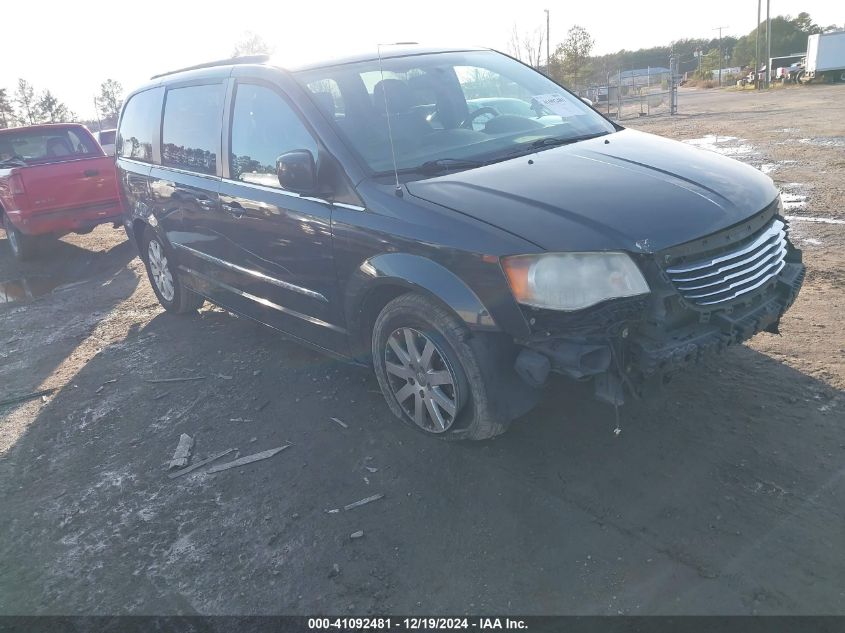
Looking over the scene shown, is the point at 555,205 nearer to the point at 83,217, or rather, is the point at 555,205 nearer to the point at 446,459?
the point at 446,459

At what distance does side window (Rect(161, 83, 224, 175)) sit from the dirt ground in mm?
1559

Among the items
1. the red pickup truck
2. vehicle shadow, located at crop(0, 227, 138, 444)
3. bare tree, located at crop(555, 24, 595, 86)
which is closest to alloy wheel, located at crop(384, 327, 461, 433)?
vehicle shadow, located at crop(0, 227, 138, 444)

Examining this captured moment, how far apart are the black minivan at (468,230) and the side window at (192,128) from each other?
0.03 meters

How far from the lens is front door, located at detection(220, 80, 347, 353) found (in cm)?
377

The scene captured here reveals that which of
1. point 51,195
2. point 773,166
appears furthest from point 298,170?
point 773,166

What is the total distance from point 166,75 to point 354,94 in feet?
8.83

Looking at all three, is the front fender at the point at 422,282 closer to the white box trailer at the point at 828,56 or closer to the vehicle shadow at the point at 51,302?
the vehicle shadow at the point at 51,302

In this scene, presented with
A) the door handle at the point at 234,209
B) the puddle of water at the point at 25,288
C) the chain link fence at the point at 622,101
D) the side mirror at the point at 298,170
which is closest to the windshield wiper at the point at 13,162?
the puddle of water at the point at 25,288

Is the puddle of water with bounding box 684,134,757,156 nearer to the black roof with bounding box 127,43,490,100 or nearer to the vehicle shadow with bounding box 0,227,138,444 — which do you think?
the black roof with bounding box 127,43,490,100

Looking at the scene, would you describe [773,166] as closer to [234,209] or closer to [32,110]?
[234,209]

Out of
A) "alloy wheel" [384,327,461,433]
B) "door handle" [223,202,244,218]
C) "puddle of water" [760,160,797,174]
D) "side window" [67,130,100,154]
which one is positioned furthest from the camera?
"side window" [67,130,100,154]

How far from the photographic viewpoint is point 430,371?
3320mm

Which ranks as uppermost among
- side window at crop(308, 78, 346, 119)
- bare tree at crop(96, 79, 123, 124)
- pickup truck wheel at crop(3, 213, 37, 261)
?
bare tree at crop(96, 79, 123, 124)

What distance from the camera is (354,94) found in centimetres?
387
